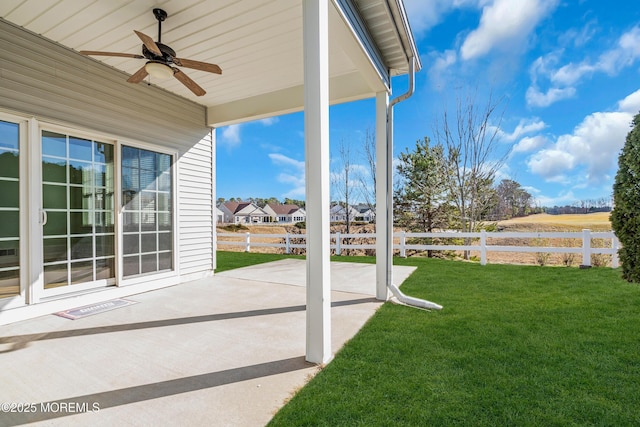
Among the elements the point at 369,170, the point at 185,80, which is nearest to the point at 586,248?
the point at 369,170

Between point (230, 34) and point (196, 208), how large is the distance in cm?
301

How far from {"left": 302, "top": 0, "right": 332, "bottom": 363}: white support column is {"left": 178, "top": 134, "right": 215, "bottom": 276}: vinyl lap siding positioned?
3.54 meters

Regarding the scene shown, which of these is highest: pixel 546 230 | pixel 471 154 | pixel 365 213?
pixel 471 154

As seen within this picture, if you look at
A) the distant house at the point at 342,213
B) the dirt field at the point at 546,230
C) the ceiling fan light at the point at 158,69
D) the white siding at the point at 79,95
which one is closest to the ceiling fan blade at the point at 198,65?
the ceiling fan light at the point at 158,69

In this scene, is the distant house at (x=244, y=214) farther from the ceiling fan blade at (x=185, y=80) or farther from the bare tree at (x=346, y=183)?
the ceiling fan blade at (x=185, y=80)

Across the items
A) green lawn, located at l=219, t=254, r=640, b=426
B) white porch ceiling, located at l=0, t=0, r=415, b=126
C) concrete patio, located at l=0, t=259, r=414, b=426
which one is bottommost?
concrete patio, located at l=0, t=259, r=414, b=426

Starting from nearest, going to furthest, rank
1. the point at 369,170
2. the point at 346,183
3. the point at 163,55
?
the point at 163,55 < the point at 369,170 < the point at 346,183

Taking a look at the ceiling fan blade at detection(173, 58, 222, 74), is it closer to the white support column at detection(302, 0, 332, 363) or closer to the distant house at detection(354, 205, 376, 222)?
the white support column at detection(302, 0, 332, 363)

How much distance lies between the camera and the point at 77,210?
3.56 metres

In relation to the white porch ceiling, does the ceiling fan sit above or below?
below

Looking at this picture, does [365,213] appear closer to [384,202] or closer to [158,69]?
[384,202]

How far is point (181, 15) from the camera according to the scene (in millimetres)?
2828

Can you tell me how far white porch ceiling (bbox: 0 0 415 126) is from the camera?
8.90ft

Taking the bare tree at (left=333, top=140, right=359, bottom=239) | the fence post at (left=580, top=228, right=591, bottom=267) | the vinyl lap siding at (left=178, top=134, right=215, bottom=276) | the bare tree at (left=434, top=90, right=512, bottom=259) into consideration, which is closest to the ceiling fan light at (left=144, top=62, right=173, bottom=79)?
the vinyl lap siding at (left=178, top=134, right=215, bottom=276)
